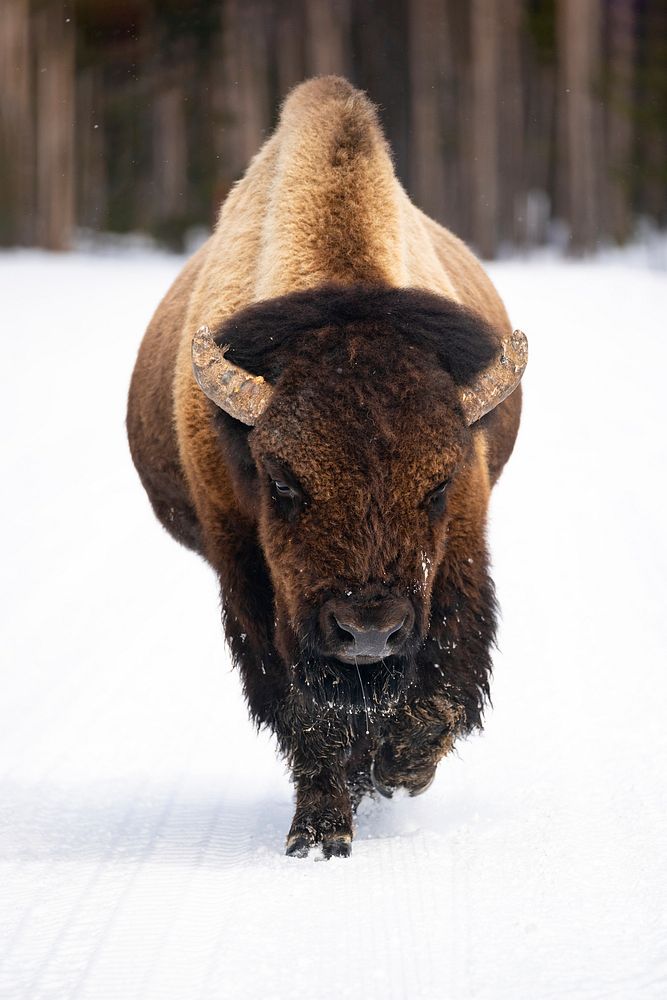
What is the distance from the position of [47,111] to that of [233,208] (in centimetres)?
2551

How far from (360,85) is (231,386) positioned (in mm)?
34552

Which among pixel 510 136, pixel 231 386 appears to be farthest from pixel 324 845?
pixel 510 136

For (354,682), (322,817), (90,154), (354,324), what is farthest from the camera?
(90,154)

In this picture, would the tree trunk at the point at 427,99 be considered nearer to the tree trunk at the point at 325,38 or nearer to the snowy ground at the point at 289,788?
the tree trunk at the point at 325,38

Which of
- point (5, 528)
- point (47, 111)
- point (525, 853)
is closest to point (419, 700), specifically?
point (525, 853)

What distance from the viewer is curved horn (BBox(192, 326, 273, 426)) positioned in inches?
177

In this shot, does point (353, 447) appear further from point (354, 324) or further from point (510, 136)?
point (510, 136)

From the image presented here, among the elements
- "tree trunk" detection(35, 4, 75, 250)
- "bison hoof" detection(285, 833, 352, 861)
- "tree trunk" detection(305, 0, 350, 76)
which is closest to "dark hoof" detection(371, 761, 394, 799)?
"bison hoof" detection(285, 833, 352, 861)

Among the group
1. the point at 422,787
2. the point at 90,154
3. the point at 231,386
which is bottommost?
the point at 90,154

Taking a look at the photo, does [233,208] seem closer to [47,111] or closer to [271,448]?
[271,448]

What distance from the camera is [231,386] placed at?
4.52 metres

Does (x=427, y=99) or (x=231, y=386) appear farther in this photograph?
(x=427, y=99)

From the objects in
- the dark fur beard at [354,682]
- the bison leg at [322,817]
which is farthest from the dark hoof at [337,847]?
the dark fur beard at [354,682]

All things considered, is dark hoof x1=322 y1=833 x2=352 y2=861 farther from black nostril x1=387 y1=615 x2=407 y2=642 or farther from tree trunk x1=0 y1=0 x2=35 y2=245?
tree trunk x1=0 y1=0 x2=35 y2=245
